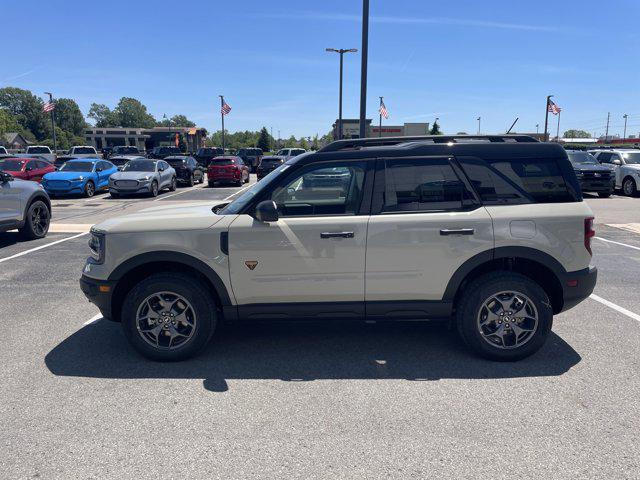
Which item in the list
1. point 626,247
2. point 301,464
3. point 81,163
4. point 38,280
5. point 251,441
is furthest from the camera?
point 81,163

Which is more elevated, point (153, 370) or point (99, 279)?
point (99, 279)

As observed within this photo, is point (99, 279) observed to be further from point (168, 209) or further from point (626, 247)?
point (626, 247)

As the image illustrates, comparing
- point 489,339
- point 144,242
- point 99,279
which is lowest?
point 489,339

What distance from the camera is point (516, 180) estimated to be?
14.0ft

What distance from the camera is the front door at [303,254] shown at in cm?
410

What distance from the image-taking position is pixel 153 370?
4188mm

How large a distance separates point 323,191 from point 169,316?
170cm

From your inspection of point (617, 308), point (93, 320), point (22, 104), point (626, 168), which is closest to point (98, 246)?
point (93, 320)

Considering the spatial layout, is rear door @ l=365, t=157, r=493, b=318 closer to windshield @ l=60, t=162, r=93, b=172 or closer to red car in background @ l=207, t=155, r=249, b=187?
windshield @ l=60, t=162, r=93, b=172

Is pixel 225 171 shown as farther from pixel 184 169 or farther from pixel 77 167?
pixel 77 167

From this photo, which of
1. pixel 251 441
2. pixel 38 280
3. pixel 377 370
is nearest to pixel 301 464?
pixel 251 441

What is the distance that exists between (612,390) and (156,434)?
10.8ft

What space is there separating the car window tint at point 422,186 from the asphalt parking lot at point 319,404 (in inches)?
53.1

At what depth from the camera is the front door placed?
410 centimetres
